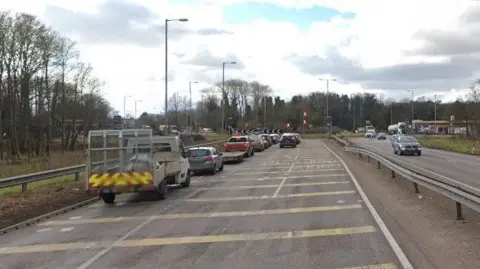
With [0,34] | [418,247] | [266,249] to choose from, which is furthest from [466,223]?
[0,34]

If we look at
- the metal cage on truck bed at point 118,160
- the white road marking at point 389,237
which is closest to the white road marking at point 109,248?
the metal cage on truck bed at point 118,160

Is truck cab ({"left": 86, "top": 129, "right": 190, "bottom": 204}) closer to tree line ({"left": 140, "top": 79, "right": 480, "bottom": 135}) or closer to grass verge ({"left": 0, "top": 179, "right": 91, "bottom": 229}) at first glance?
grass verge ({"left": 0, "top": 179, "right": 91, "bottom": 229})

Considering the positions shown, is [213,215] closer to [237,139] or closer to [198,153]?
[198,153]

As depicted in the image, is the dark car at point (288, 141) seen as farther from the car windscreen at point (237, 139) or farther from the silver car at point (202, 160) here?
the silver car at point (202, 160)

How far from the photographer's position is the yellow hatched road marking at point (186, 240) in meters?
9.53

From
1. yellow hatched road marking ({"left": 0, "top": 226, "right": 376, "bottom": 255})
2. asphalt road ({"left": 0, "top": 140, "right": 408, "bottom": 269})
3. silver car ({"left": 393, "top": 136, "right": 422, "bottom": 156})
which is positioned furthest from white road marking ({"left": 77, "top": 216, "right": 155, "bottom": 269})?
silver car ({"left": 393, "top": 136, "right": 422, "bottom": 156})

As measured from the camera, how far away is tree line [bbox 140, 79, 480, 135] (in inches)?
5394

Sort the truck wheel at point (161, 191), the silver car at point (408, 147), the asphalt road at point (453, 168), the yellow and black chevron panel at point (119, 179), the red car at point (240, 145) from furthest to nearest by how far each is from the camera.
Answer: the silver car at point (408, 147) → the red car at point (240, 145) → the asphalt road at point (453, 168) → the truck wheel at point (161, 191) → the yellow and black chevron panel at point (119, 179)

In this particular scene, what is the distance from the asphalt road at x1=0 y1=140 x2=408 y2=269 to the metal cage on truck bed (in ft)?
2.24

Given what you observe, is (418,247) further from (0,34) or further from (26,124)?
(26,124)

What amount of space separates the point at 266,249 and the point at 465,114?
69.0 m

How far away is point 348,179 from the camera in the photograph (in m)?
22.1

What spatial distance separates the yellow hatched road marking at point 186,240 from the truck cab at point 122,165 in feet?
19.5

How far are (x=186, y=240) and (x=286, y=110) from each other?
142805 mm
